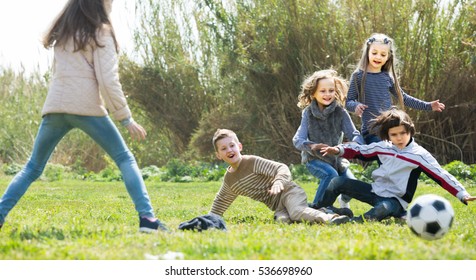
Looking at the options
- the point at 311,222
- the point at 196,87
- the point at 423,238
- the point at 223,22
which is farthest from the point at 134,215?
the point at 196,87

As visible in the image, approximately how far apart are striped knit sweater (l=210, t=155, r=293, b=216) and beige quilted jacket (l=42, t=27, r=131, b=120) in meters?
1.50

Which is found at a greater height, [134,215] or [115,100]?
[115,100]

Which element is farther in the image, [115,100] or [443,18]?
[443,18]

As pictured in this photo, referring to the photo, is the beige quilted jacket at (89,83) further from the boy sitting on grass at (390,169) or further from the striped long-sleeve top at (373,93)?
the striped long-sleeve top at (373,93)

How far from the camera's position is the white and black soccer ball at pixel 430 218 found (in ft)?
15.6

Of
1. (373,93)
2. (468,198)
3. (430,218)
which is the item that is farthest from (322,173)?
(430,218)

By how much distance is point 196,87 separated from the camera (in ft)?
59.0

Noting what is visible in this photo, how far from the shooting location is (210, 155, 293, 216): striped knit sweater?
642cm

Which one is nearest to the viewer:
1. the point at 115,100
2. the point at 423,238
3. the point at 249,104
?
the point at 423,238

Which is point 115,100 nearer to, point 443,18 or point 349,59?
point 349,59

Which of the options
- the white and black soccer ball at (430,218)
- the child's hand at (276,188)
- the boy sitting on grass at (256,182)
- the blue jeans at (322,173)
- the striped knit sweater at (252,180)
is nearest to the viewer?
the white and black soccer ball at (430,218)

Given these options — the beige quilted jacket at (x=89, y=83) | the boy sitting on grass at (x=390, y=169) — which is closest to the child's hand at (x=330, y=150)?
the boy sitting on grass at (x=390, y=169)

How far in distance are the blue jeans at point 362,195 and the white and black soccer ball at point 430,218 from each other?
1.34 meters
